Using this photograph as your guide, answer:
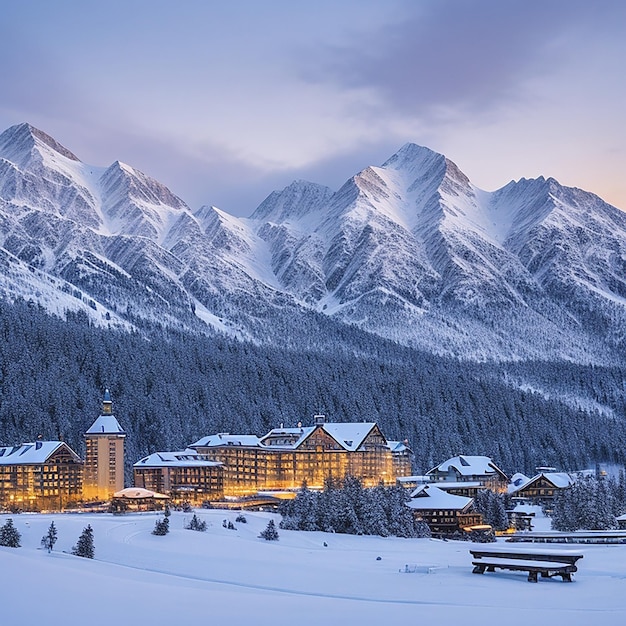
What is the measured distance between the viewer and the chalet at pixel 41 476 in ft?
497

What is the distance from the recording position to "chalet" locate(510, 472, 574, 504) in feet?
600

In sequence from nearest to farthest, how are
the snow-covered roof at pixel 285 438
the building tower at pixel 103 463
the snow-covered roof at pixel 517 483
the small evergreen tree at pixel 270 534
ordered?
the small evergreen tree at pixel 270 534, the building tower at pixel 103 463, the snow-covered roof at pixel 285 438, the snow-covered roof at pixel 517 483

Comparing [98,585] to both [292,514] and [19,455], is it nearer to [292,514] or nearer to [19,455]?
[292,514]

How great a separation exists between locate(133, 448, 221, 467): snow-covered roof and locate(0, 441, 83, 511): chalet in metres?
11.7

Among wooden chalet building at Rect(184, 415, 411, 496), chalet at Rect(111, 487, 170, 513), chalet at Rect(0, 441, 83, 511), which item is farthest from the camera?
wooden chalet building at Rect(184, 415, 411, 496)

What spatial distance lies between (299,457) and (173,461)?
27.5 meters

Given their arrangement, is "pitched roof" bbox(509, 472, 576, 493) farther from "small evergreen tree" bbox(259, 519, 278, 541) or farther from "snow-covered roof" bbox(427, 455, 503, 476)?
"small evergreen tree" bbox(259, 519, 278, 541)

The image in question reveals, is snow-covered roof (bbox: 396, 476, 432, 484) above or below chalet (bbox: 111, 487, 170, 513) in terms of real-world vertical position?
above

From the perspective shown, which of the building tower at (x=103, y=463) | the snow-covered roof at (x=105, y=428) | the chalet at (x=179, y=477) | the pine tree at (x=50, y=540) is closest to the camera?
the pine tree at (x=50, y=540)

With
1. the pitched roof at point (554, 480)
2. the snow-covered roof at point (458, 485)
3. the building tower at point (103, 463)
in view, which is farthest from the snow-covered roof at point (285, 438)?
the pitched roof at point (554, 480)

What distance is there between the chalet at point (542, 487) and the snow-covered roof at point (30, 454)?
3237 inches

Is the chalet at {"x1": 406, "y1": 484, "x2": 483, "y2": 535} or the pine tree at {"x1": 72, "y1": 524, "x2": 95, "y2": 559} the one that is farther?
the chalet at {"x1": 406, "y1": 484, "x2": 483, "y2": 535}

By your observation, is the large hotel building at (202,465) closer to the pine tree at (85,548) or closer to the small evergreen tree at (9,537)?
the small evergreen tree at (9,537)

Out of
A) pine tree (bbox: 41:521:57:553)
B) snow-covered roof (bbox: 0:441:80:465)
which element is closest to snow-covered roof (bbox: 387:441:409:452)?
snow-covered roof (bbox: 0:441:80:465)
